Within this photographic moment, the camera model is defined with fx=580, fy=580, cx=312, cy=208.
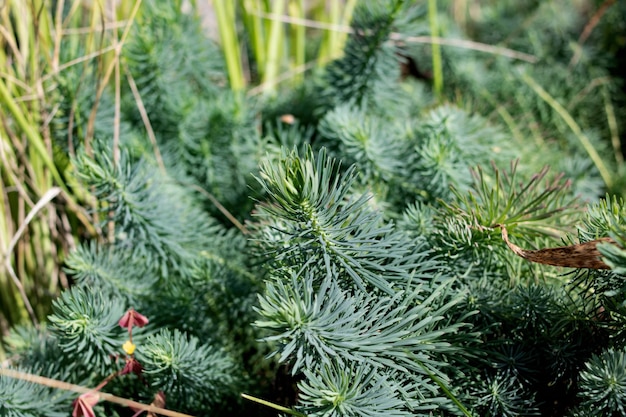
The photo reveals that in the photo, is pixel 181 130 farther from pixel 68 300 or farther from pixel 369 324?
pixel 369 324

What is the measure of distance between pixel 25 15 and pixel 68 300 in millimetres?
569

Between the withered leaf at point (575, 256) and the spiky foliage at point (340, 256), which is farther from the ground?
the withered leaf at point (575, 256)

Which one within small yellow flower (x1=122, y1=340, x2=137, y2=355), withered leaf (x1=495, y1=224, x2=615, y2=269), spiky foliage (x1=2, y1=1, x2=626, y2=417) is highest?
withered leaf (x1=495, y1=224, x2=615, y2=269)

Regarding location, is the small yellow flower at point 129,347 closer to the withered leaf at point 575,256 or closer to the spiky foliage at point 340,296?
the spiky foliage at point 340,296

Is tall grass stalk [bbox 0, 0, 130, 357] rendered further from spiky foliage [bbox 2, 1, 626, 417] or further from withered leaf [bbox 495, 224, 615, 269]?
withered leaf [bbox 495, 224, 615, 269]

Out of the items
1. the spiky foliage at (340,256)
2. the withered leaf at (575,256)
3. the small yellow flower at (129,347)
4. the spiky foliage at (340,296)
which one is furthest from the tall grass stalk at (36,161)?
the withered leaf at (575,256)

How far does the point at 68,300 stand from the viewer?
1.94 feet

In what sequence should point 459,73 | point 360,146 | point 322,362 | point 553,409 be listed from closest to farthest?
point 322,362 < point 553,409 < point 360,146 < point 459,73

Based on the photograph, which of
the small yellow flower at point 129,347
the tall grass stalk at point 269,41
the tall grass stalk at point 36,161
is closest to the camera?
the small yellow flower at point 129,347

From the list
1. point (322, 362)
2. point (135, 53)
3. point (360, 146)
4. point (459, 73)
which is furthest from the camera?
point (459, 73)

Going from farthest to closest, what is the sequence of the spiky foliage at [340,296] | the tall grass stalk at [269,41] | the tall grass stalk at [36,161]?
1. the tall grass stalk at [269,41]
2. the tall grass stalk at [36,161]
3. the spiky foliage at [340,296]

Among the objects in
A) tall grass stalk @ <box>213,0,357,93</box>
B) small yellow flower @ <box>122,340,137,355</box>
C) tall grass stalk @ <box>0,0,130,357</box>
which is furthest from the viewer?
tall grass stalk @ <box>213,0,357,93</box>

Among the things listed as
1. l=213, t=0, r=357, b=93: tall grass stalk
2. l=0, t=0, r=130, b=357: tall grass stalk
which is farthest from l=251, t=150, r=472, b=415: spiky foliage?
l=213, t=0, r=357, b=93: tall grass stalk

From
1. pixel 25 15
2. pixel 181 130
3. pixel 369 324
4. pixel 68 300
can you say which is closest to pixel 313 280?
pixel 369 324
